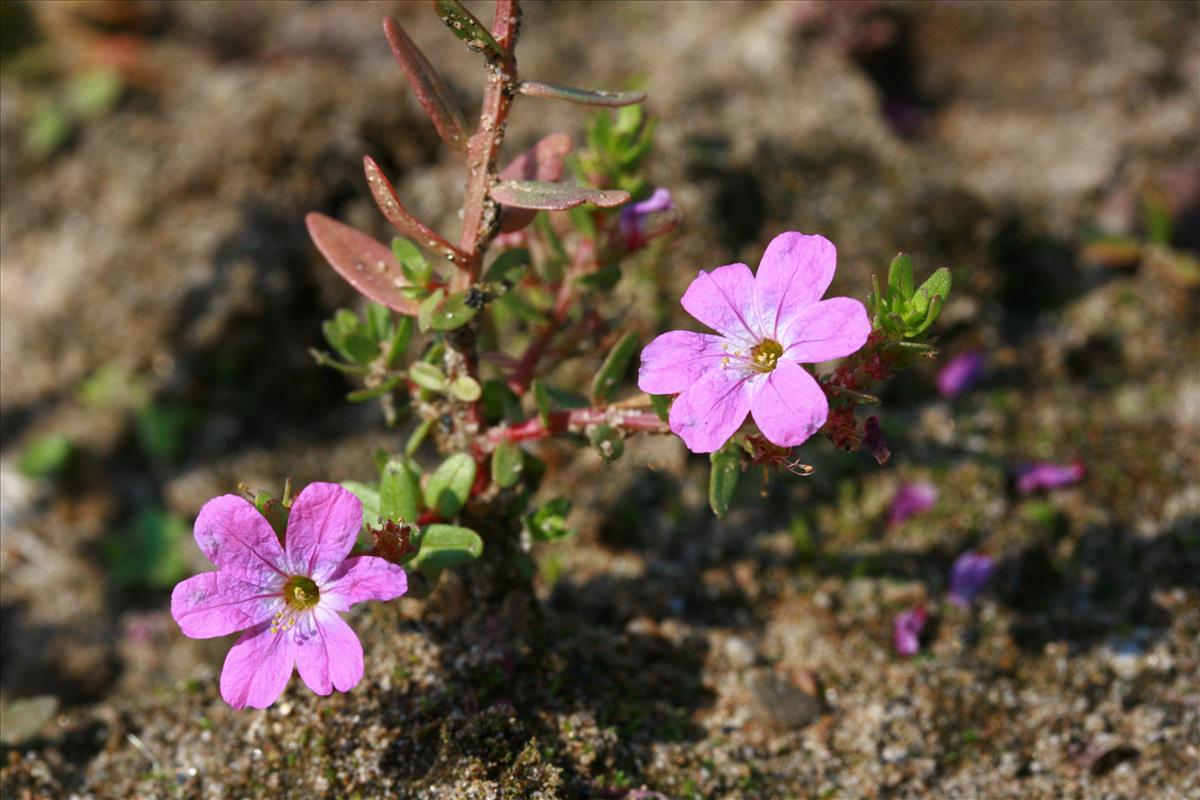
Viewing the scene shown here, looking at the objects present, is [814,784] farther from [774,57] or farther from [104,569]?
[774,57]

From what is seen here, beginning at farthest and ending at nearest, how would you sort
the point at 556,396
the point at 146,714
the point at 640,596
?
1. the point at 640,596
2. the point at 146,714
3. the point at 556,396

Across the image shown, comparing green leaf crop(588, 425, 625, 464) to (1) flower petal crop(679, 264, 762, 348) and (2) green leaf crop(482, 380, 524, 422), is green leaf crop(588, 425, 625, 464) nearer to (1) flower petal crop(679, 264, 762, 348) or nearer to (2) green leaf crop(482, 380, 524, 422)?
(2) green leaf crop(482, 380, 524, 422)

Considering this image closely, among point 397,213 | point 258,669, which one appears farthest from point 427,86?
point 258,669

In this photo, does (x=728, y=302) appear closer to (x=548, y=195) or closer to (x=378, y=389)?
(x=548, y=195)

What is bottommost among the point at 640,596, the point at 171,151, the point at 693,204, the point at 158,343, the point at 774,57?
the point at 640,596

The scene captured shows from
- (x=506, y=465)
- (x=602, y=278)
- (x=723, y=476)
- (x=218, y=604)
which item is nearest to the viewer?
(x=218, y=604)

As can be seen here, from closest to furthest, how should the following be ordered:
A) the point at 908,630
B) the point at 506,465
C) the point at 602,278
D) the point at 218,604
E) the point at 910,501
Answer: the point at 218,604, the point at 506,465, the point at 602,278, the point at 908,630, the point at 910,501

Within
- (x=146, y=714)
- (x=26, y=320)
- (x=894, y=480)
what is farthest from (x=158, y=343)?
(x=894, y=480)
